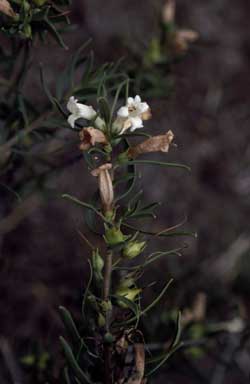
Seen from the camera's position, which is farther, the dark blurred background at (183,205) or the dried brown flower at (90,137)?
the dark blurred background at (183,205)

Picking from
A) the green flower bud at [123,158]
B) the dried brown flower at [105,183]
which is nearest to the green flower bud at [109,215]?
the dried brown flower at [105,183]

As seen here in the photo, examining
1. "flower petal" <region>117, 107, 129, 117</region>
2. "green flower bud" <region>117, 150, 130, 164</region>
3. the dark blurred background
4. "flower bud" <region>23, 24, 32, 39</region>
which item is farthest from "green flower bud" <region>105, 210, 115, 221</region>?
→ the dark blurred background

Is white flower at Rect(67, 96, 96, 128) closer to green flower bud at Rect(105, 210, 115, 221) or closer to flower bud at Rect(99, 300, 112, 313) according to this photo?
green flower bud at Rect(105, 210, 115, 221)

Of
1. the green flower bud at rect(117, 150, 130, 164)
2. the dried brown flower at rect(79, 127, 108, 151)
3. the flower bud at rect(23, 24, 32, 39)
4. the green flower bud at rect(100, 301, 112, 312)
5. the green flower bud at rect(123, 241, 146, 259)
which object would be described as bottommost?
the green flower bud at rect(100, 301, 112, 312)

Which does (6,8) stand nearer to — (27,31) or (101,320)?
(27,31)

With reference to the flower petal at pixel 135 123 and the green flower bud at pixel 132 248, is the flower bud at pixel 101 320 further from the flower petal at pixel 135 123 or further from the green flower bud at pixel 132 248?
the flower petal at pixel 135 123
